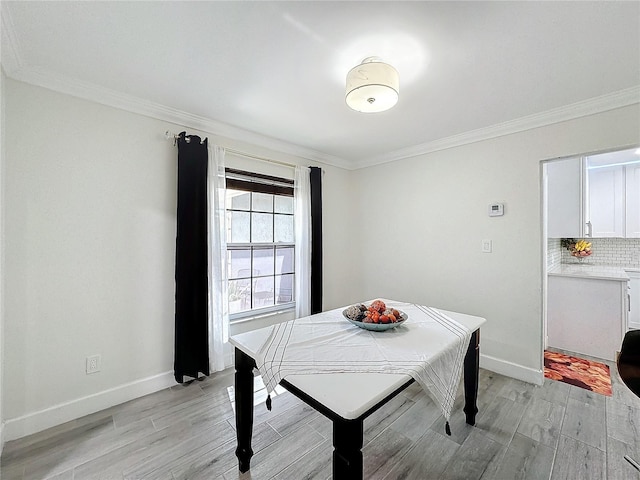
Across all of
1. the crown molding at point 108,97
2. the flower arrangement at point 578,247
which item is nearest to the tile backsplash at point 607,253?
the flower arrangement at point 578,247

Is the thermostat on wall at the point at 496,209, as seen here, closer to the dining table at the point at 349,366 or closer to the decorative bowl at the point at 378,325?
the dining table at the point at 349,366

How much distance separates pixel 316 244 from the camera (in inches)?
134

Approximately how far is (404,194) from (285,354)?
8.71 feet

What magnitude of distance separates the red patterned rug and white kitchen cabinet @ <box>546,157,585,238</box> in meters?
1.49

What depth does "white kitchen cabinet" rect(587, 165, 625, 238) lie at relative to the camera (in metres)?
3.80

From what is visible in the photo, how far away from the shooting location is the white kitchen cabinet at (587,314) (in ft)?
9.48

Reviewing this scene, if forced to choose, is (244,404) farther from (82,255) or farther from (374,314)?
(82,255)

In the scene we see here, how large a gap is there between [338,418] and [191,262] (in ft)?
6.24

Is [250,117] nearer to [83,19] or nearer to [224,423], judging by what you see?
[83,19]

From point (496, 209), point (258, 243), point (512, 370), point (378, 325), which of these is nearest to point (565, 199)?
point (496, 209)

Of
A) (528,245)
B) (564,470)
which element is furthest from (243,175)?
(564,470)

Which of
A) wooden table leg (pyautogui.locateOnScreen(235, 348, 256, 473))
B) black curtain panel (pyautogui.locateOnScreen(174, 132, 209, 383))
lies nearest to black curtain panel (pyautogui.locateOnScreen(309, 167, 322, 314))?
black curtain panel (pyautogui.locateOnScreen(174, 132, 209, 383))

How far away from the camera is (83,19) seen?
138 centimetres

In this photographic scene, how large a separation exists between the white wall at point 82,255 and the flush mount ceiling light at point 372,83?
1.69 m
